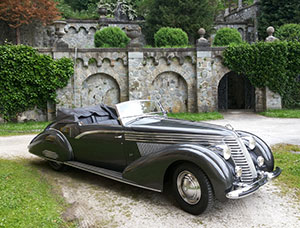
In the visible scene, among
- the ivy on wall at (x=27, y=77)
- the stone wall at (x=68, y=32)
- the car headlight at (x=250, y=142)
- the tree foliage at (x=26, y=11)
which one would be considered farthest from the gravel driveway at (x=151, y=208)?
the stone wall at (x=68, y=32)

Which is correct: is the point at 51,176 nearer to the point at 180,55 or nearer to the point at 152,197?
the point at 152,197

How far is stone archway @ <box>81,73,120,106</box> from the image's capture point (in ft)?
48.2

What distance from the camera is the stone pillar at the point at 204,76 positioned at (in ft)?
48.7

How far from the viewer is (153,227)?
3424mm

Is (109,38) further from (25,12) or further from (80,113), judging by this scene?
(80,113)

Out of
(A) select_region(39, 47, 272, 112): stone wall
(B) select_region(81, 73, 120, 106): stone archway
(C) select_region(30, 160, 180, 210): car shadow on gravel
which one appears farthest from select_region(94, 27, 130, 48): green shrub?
(C) select_region(30, 160, 180, 210): car shadow on gravel

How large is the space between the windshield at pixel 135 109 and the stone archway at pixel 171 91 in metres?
9.86

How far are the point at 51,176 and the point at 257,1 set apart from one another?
2395 centimetres

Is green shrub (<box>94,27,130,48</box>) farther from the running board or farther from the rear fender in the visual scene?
the running board

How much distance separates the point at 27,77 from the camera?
13352mm

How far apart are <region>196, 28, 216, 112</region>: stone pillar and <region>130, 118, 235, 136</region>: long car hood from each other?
34.5ft

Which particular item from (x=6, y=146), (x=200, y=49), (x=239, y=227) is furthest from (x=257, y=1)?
(x=239, y=227)

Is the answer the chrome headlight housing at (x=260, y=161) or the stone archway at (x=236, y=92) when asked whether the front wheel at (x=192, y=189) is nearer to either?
the chrome headlight housing at (x=260, y=161)

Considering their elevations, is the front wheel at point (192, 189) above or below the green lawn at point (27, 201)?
above
